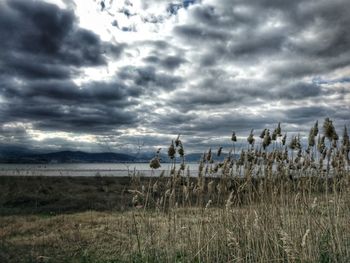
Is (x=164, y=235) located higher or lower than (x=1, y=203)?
higher

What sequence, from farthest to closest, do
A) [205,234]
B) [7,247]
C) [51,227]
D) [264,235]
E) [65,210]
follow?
1. [65,210]
2. [51,227]
3. [7,247]
4. [205,234]
5. [264,235]

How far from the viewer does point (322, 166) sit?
228 inches

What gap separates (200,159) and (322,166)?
2140mm

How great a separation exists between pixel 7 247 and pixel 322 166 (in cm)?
805

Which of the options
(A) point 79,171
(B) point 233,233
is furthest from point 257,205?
(A) point 79,171

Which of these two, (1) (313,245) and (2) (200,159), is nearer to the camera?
(1) (313,245)

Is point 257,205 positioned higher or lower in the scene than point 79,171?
higher

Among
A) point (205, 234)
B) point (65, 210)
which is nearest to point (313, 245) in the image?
point (205, 234)

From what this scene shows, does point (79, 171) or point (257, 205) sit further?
point (79, 171)

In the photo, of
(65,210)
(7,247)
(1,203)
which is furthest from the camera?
(1,203)

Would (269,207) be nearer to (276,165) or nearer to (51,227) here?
(276,165)

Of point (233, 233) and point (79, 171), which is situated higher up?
point (233, 233)

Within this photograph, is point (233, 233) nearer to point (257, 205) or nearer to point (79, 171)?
point (257, 205)

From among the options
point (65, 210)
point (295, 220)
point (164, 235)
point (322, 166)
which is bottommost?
point (65, 210)
